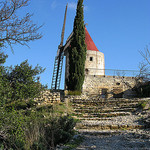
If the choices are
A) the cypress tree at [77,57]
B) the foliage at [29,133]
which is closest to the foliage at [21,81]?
the foliage at [29,133]

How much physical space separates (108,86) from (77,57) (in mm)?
4669

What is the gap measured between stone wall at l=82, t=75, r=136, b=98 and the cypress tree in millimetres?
2015

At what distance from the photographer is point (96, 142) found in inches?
249

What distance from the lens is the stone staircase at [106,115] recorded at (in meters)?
8.70

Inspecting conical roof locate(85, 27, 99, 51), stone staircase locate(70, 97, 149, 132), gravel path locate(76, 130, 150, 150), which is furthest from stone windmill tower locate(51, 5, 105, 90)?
gravel path locate(76, 130, 150, 150)

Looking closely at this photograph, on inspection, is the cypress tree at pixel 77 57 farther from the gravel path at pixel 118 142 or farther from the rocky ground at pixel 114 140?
the gravel path at pixel 118 142

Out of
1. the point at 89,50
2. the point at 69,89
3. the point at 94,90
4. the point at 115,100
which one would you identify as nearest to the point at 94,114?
the point at 115,100

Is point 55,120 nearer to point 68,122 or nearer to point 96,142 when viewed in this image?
point 68,122

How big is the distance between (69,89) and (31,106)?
295 inches

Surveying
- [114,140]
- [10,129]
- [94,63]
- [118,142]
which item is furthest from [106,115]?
[94,63]

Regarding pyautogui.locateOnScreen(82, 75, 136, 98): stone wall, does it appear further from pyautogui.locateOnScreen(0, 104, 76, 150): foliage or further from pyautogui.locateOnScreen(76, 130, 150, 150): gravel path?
pyautogui.locateOnScreen(0, 104, 76, 150): foliage

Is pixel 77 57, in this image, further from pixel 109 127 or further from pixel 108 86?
pixel 109 127

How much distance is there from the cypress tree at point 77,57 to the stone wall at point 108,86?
2015mm

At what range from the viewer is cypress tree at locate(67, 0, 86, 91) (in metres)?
18.8
